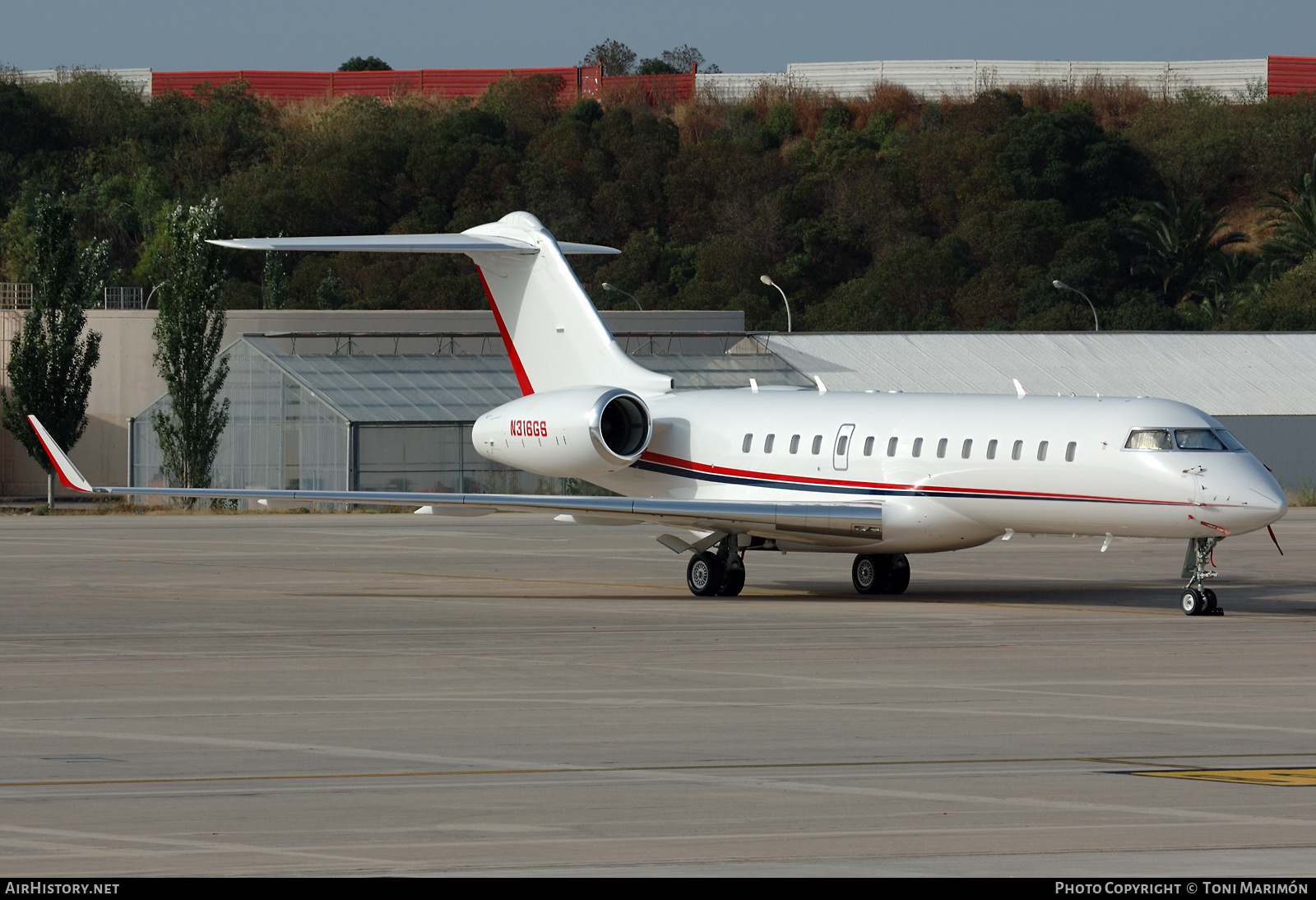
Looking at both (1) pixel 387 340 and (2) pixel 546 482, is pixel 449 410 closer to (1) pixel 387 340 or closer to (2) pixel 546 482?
(2) pixel 546 482

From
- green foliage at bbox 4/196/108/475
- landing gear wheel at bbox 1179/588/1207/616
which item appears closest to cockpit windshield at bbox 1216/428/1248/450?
landing gear wheel at bbox 1179/588/1207/616

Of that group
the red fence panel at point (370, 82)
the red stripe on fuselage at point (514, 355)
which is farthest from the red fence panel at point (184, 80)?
Answer: the red stripe on fuselage at point (514, 355)

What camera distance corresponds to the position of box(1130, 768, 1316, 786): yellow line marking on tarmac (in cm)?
1152

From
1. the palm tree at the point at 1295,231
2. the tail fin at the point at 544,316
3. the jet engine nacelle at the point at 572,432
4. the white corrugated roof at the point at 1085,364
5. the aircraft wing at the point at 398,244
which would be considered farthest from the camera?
the palm tree at the point at 1295,231

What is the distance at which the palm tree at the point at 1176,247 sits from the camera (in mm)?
98500

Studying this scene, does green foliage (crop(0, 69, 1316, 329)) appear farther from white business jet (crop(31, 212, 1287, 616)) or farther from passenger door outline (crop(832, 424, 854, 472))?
passenger door outline (crop(832, 424, 854, 472))

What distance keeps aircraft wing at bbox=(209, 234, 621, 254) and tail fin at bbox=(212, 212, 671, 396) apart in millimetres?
33

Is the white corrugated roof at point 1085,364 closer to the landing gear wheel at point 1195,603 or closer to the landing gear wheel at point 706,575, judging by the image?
the landing gear wheel at point 706,575

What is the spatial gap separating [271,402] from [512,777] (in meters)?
45.2

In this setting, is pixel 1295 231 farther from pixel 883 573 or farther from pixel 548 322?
pixel 883 573

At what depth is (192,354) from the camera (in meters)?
56.3

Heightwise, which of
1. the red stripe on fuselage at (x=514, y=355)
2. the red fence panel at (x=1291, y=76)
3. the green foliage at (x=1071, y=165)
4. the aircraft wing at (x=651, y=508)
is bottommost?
the aircraft wing at (x=651, y=508)

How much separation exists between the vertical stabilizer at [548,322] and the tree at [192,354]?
26.8 meters

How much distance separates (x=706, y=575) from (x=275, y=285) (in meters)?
68.2
